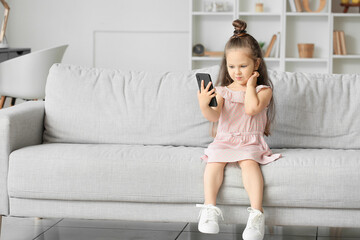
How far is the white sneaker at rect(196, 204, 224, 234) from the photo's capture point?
2.17 metres

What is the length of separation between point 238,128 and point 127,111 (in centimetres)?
59

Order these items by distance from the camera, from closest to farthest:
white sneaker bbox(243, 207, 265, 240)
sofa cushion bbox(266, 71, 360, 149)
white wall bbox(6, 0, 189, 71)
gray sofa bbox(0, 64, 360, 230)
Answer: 1. white sneaker bbox(243, 207, 265, 240)
2. gray sofa bbox(0, 64, 360, 230)
3. sofa cushion bbox(266, 71, 360, 149)
4. white wall bbox(6, 0, 189, 71)

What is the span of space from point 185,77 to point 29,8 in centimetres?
420

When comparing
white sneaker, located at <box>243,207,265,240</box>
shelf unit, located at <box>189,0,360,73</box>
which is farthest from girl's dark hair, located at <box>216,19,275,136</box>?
shelf unit, located at <box>189,0,360,73</box>

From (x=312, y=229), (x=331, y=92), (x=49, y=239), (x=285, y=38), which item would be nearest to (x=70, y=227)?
(x=49, y=239)

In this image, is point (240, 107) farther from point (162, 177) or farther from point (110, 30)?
point (110, 30)

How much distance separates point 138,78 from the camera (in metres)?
2.94

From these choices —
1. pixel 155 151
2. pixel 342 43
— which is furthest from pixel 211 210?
pixel 342 43

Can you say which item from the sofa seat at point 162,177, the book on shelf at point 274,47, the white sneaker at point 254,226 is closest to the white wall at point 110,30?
the book on shelf at point 274,47

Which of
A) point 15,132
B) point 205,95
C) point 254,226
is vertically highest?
point 205,95

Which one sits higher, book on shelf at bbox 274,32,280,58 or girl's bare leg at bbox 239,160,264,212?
book on shelf at bbox 274,32,280,58

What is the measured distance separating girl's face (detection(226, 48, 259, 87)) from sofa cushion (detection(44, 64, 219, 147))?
306 mm

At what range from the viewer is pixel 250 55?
2.49m

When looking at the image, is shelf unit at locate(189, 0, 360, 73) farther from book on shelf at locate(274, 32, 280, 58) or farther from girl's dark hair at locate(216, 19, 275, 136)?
girl's dark hair at locate(216, 19, 275, 136)
